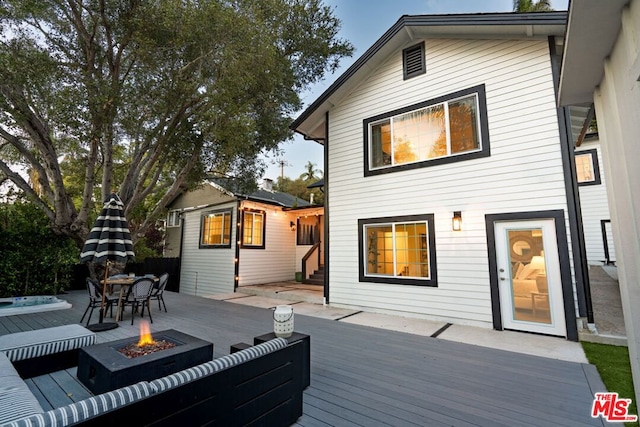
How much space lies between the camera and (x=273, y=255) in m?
11.6

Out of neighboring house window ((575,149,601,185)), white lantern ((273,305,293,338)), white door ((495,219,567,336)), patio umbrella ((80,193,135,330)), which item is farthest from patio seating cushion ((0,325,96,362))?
neighboring house window ((575,149,601,185))

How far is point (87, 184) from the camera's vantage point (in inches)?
310

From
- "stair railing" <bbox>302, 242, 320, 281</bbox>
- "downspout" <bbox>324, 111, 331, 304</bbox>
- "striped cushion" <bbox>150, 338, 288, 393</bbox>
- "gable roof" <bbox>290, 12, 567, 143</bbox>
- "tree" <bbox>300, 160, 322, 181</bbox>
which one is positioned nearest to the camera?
"striped cushion" <bbox>150, 338, 288, 393</bbox>

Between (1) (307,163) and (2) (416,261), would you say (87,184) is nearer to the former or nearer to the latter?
(2) (416,261)

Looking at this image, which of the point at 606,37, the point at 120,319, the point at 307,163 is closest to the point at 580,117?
the point at 606,37

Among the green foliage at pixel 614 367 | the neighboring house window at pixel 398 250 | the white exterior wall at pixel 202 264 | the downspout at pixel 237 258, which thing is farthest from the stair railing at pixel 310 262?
the green foliage at pixel 614 367

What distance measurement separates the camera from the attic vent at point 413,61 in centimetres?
662

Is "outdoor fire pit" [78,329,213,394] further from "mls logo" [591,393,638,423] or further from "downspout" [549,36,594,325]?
"downspout" [549,36,594,325]

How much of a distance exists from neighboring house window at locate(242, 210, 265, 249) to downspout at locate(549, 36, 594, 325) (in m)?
9.00

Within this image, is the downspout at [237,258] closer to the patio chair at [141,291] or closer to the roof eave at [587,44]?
the patio chair at [141,291]

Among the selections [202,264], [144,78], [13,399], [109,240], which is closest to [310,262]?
[202,264]

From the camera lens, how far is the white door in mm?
4762

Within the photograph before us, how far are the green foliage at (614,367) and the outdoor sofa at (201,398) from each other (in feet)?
9.17

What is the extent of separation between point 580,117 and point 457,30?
3.08 m
